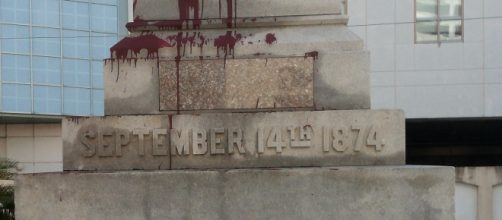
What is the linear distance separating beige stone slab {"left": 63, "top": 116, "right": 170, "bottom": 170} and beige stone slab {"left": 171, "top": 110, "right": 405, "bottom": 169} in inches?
4.8

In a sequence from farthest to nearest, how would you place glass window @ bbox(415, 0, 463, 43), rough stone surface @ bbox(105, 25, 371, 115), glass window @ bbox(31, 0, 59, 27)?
glass window @ bbox(31, 0, 59, 27) → glass window @ bbox(415, 0, 463, 43) → rough stone surface @ bbox(105, 25, 371, 115)

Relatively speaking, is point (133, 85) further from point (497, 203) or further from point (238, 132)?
point (497, 203)

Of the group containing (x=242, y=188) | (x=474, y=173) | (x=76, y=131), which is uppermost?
(x=76, y=131)

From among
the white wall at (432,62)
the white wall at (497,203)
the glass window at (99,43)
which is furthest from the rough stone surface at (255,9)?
the glass window at (99,43)

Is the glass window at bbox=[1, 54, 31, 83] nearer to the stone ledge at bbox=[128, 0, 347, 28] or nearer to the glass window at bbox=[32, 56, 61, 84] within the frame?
the glass window at bbox=[32, 56, 61, 84]

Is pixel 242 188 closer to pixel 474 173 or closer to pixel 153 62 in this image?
pixel 153 62

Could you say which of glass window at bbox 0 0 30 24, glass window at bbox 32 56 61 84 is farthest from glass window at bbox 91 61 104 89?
glass window at bbox 0 0 30 24

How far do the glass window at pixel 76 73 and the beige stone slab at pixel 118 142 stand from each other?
27.3 m

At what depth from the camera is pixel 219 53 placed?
584 cm

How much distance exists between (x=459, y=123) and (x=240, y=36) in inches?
982

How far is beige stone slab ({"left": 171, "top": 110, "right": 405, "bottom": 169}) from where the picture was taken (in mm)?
5496

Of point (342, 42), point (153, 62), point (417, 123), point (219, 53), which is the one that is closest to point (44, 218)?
point (153, 62)

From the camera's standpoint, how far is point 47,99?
32.2 meters

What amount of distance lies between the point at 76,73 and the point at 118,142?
90.8ft
